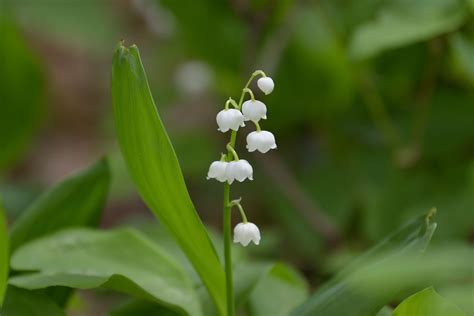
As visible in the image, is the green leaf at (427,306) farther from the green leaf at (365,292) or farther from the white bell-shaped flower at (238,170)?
the white bell-shaped flower at (238,170)

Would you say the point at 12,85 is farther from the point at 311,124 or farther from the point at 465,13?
the point at 465,13

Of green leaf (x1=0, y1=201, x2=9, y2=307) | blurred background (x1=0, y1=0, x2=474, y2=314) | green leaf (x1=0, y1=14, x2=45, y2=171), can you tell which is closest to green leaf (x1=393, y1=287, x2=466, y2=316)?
green leaf (x1=0, y1=201, x2=9, y2=307)

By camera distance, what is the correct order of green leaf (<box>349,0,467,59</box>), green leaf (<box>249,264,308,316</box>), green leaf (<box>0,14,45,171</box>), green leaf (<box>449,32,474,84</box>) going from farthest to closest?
green leaf (<box>0,14,45,171</box>), green leaf (<box>449,32,474,84</box>), green leaf (<box>349,0,467,59</box>), green leaf (<box>249,264,308,316</box>)

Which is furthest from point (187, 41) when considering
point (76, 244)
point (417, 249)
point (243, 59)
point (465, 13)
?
point (417, 249)

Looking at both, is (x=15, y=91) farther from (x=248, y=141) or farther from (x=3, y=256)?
(x=248, y=141)

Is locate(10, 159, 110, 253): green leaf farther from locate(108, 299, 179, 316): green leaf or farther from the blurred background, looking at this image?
the blurred background

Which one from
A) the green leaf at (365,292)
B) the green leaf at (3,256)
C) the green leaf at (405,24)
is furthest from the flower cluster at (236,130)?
the green leaf at (405,24)
